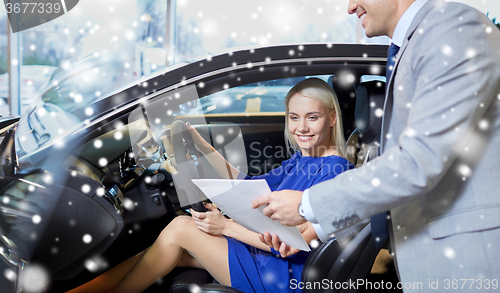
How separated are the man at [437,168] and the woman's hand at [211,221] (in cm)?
47

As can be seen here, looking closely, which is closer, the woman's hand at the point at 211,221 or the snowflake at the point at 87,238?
the snowflake at the point at 87,238

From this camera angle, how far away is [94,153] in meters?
1.23

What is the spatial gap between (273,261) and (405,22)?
2.87 ft

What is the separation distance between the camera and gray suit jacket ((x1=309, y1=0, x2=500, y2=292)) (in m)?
0.68

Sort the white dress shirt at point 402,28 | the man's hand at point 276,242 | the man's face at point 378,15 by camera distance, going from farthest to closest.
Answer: the man's hand at point 276,242 < the man's face at point 378,15 < the white dress shirt at point 402,28

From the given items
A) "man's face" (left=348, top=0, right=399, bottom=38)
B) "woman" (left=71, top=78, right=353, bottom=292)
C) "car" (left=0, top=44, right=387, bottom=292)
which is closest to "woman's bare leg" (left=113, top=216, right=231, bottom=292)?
"woman" (left=71, top=78, right=353, bottom=292)

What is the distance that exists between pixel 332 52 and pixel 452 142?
649mm

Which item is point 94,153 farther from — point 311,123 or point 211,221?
point 311,123

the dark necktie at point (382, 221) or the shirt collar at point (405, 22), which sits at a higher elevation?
the shirt collar at point (405, 22)

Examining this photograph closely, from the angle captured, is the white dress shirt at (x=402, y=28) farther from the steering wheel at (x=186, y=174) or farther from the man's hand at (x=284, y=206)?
the steering wheel at (x=186, y=174)

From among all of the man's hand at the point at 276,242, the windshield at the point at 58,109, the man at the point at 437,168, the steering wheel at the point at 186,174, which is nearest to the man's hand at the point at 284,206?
the man at the point at 437,168

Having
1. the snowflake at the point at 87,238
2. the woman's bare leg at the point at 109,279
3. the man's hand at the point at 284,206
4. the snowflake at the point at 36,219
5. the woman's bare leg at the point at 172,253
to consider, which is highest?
Result: the man's hand at the point at 284,206

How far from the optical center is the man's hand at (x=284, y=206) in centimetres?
84

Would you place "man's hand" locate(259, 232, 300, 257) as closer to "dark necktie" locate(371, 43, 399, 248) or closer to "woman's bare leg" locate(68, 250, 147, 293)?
"dark necktie" locate(371, 43, 399, 248)
